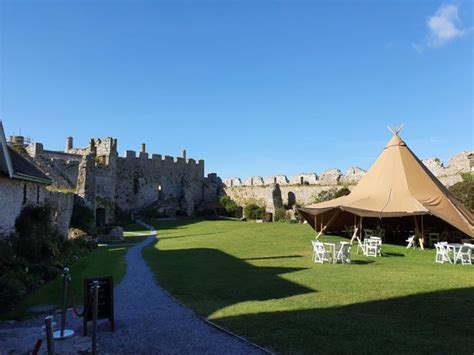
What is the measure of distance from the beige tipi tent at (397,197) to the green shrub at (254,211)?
16.3 m

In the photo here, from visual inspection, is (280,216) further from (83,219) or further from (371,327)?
(371,327)

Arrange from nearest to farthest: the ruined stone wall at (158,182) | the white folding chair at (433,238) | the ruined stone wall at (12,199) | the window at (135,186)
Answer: the ruined stone wall at (12,199)
the white folding chair at (433,238)
the ruined stone wall at (158,182)
the window at (135,186)

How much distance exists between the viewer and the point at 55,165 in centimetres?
2981

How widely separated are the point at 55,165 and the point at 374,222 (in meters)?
22.5

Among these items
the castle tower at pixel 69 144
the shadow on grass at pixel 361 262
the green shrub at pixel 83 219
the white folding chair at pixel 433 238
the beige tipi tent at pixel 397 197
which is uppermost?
the castle tower at pixel 69 144

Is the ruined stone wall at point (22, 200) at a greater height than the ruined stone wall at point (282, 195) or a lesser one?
lesser

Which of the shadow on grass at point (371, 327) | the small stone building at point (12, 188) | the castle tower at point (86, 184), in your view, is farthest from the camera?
the castle tower at point (86, 184)

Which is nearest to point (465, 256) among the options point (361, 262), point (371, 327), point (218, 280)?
point (361, 262)

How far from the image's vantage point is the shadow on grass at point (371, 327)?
5137 mm

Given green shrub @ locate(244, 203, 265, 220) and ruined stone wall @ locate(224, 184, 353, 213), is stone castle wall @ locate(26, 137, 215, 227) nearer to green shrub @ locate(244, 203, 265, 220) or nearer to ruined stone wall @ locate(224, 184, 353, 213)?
ruined stone wall @ locate(224, 184, 353, 213)

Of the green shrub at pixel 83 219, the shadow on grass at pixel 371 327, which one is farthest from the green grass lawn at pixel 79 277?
the green shrub at pixel 83 219

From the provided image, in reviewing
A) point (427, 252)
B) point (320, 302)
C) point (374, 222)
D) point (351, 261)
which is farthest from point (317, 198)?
point (320, 302)

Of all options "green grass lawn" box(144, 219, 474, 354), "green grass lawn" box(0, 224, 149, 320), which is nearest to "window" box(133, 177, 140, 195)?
"green grass lawn" box(0, 224, 149, 320)

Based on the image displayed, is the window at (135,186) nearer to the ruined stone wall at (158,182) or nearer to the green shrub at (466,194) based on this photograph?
the ruined stone wall at (158,182)
